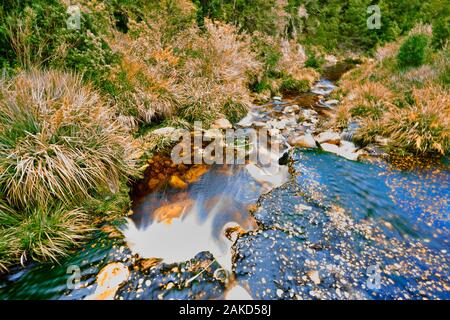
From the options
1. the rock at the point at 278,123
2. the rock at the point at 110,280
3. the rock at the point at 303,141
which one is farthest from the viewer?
the rock at the point at 278,123

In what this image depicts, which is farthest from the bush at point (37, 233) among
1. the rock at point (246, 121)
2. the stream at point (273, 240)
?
the rock at point (246, 121)

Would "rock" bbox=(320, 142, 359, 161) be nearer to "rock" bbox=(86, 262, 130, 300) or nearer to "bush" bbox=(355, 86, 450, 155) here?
"bush" bbox=(355, 86, 450, 155)

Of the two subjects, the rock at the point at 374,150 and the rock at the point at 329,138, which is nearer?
the rock at the point at 374,150

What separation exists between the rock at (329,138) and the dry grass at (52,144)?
449 centimetres

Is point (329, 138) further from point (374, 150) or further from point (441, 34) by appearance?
point (441, 34)

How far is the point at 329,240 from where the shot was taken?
3.07 m

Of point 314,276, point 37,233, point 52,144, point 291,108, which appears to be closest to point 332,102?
point 291,108

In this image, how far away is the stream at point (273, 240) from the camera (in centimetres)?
247

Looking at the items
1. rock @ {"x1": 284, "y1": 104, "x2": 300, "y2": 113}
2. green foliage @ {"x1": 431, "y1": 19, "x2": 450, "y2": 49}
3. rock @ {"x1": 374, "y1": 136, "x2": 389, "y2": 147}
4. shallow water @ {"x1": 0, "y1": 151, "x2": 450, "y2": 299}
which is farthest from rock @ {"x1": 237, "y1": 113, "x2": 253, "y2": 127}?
green foliage @ {"x1": 431, "y1": 19, "x2": 450, "y2": 49}

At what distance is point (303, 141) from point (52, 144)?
4834 mm

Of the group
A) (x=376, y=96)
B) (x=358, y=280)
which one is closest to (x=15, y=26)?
(x=358, y=280)

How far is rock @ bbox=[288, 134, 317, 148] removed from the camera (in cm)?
A: 561

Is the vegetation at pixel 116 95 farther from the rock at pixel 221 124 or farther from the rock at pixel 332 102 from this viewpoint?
the rock at pixel 332 102
